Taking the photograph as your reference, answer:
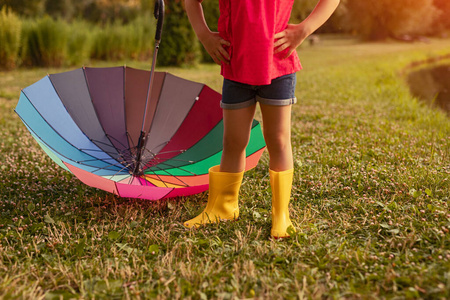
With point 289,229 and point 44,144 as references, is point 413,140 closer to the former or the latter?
point 289,229

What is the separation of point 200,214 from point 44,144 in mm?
958

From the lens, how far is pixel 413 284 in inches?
69.8

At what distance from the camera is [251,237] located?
89.2 inches

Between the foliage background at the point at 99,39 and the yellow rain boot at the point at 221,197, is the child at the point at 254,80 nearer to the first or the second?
the yellow rain boot at the point at 221,197

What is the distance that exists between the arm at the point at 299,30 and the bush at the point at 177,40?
320 inches

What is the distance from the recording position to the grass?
181cm

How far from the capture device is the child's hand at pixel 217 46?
86.2 inches

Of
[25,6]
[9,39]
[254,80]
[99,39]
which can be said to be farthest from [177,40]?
[25,6]

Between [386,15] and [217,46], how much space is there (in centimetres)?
2755

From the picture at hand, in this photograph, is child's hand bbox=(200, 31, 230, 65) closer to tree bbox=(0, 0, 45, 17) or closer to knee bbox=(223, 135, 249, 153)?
knee bbox=(223, 135, 249, 153)

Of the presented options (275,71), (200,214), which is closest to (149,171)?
(200,214)

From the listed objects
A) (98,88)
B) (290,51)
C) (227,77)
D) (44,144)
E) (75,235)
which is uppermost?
(290,51)

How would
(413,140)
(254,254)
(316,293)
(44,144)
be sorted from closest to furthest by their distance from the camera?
1. (316,293)
2. (254,254)
3. (44,144)
4. (413,140)

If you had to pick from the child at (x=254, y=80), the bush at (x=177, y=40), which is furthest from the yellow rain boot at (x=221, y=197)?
the bush at (x=177, y=40)
